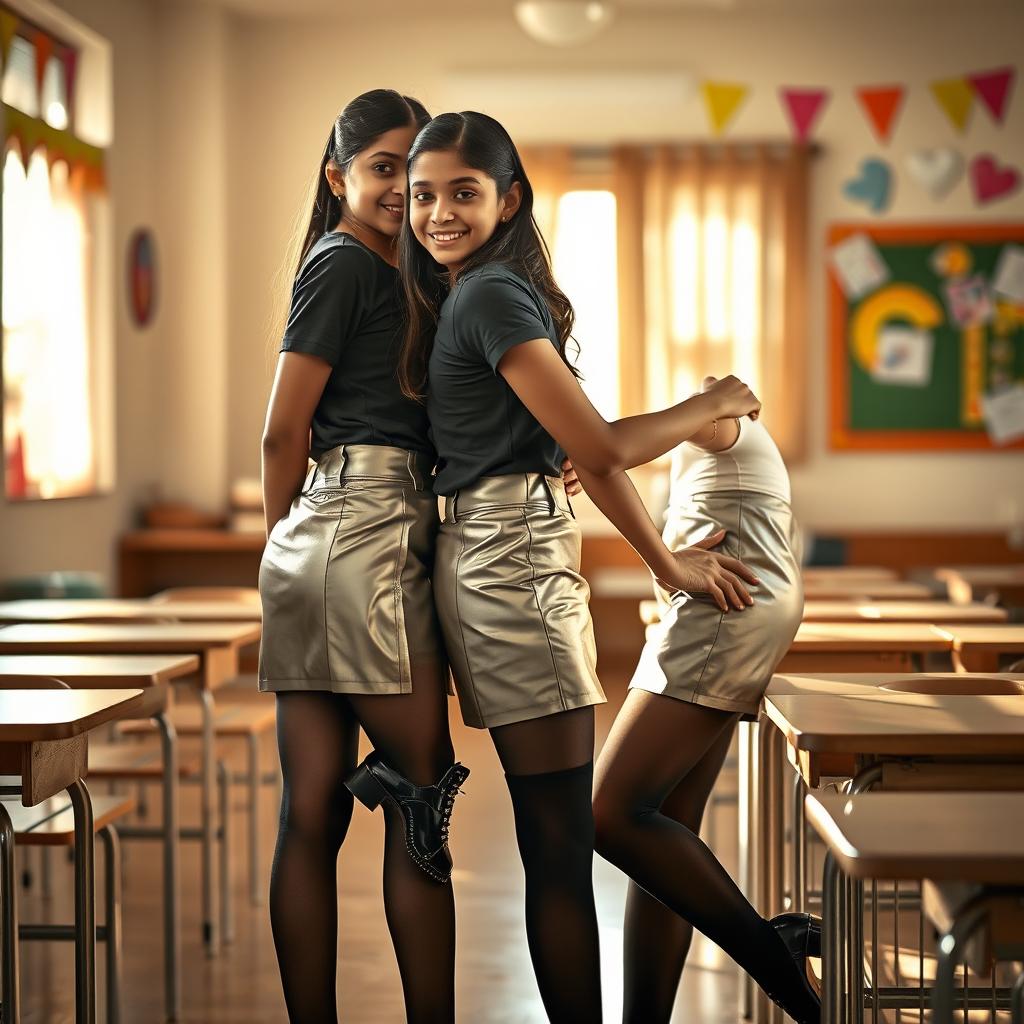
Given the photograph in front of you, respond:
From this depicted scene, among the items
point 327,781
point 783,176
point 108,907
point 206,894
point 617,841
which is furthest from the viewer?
point 783,176

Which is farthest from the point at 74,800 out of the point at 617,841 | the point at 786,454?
the point at 786,454

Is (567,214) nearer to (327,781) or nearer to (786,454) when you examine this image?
(786,454)

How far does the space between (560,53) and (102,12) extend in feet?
7.63

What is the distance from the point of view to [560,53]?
7160 millimetres

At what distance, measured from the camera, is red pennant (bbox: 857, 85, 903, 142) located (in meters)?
7.10

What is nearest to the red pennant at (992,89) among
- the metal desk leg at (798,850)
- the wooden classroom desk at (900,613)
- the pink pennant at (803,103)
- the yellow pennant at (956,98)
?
the yellow pennant at (956,98)

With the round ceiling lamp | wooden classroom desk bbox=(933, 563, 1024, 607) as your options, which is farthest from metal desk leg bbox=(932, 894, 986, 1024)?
the round ceiling lamp

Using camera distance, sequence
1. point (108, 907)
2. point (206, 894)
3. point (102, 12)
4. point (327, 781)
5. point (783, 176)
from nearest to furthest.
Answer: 1. point (327, 781)
2. point (108, 907)
3. point (206, 894)
4. point (102, 12)
5. point (783, 176)

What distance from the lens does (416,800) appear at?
5.80 ft

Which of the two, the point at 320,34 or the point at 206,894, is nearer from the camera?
the point at 206,894

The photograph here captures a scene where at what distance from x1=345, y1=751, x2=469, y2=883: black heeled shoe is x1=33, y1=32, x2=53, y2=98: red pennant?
4.69m

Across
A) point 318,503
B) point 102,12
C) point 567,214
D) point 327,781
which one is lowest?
point 327,781

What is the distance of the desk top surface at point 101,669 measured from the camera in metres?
2.28

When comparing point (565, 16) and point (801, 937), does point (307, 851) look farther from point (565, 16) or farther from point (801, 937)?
point (565, 16)
